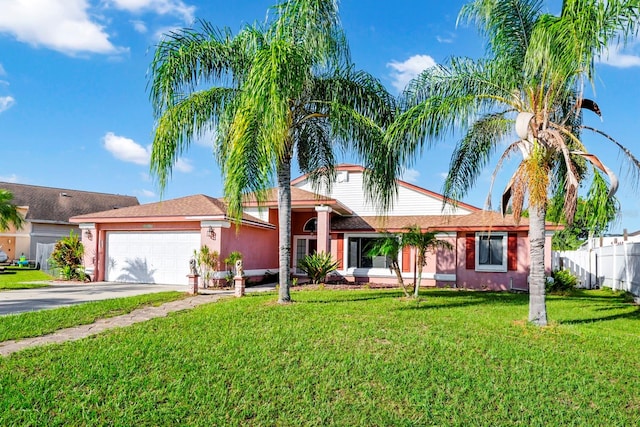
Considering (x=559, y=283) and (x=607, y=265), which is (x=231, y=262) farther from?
(x=607, y=265)

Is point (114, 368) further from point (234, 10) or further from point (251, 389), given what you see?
point (234, 10)

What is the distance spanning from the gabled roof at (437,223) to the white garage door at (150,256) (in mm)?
6758

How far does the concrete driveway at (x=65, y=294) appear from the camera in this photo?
1138 cm

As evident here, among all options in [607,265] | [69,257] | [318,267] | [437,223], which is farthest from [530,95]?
[69,257]

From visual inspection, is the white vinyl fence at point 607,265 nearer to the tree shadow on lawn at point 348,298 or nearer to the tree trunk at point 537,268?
the tree trunk at point 537,268

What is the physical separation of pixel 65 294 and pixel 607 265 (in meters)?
23.0

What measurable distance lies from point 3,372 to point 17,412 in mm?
1396

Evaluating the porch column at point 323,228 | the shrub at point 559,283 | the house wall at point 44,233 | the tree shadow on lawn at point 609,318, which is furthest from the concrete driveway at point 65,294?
the house wall at point 44,233

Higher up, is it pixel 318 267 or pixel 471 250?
pixel 471 250

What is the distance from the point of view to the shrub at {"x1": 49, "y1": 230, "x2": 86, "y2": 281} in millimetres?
18469

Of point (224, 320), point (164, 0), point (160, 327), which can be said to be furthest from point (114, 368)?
point (164, 0)

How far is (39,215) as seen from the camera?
1403 inches

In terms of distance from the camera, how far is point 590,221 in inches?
392

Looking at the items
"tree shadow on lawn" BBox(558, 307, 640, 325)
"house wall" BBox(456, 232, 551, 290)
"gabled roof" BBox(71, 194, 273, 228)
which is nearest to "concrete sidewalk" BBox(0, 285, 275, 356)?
"gabled roof" BBox(71, 194, 273, 228)
